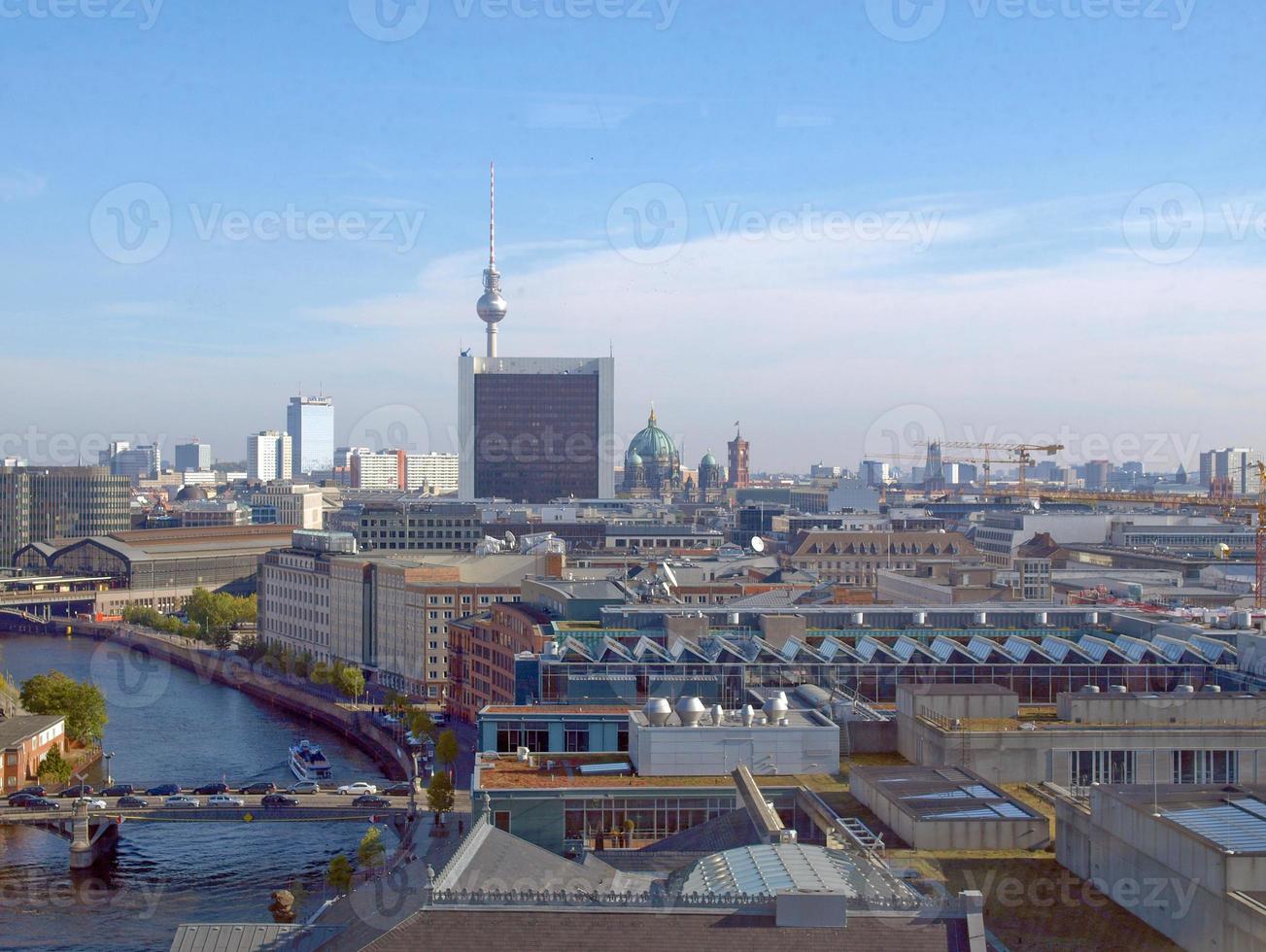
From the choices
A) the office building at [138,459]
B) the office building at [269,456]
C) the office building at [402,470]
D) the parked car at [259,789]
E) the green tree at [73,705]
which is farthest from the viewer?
the office building at [269,456]

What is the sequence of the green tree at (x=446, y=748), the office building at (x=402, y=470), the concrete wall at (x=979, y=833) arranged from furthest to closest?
the office building at (x=402, y=470)
the green tree at (x=446, y=748)
the concrete wall at (x=979, y=833)

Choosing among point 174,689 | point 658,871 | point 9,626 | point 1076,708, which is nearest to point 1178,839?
point 658,871

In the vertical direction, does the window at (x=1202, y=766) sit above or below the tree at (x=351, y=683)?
above

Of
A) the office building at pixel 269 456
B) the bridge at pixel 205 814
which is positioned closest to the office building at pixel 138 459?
the office building at pixel 269 456

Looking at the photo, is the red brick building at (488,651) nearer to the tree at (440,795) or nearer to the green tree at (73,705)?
the tree at (440,795)

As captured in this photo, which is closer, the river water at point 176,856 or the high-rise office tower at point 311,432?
the river water at point 176,856

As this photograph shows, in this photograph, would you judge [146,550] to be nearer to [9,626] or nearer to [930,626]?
[9,626]

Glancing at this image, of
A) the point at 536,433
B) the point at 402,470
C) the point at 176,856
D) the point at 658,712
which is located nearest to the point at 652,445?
the point at 536,433
